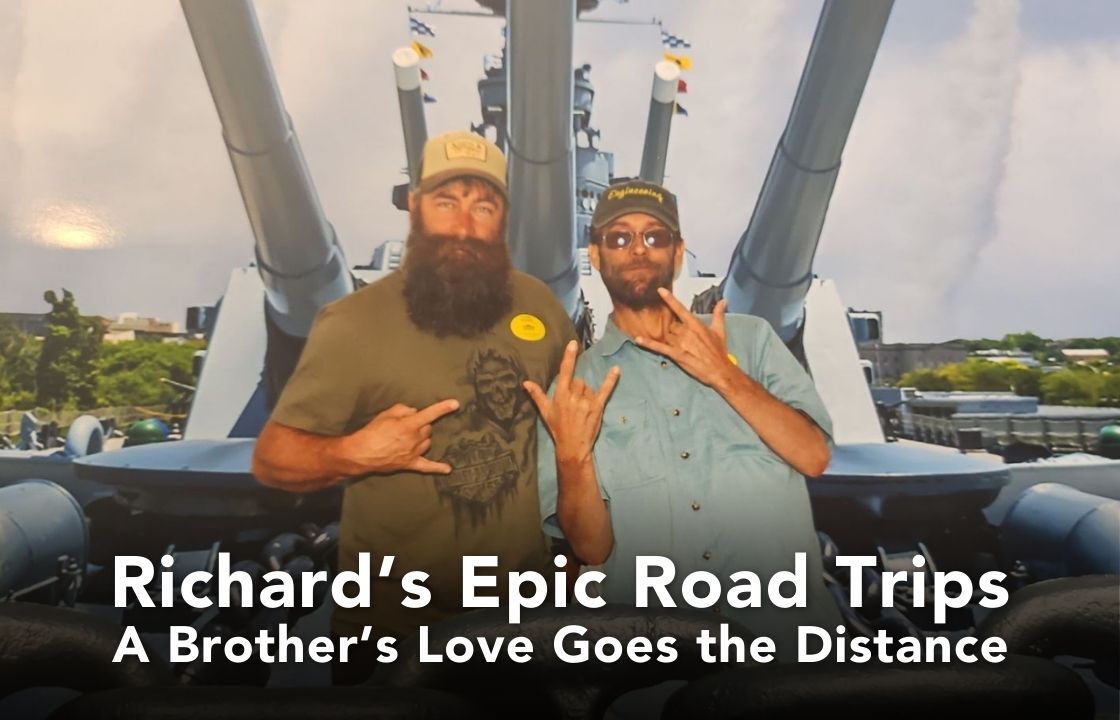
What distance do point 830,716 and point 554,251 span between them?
2.98 feet

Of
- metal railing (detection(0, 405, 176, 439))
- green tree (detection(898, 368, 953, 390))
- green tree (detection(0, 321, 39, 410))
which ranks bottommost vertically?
metal railing (detection(0, 405, 176, 439))

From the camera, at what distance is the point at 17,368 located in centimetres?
141

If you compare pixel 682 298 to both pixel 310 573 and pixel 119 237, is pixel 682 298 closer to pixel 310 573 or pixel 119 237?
pixel 310 573

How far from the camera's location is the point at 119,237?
4.83 ft

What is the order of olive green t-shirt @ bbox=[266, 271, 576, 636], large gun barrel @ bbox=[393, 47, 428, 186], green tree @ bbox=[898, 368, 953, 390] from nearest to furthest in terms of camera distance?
olive green t-shirt @ bbox=[266, 271, 576, 636], large gun barrel @ bbox=[393, 47, 428, 186], green tree @ bbox=[898, 368, 953, 390]

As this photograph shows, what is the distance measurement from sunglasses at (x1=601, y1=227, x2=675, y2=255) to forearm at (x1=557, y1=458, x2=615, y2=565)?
406 mm

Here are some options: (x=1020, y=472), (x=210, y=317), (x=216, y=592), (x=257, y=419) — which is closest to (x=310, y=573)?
(x=216, y=592)

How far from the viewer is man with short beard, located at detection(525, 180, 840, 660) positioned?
1426mm

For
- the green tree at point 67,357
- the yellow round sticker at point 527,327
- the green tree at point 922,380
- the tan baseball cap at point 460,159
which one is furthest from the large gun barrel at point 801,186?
the green tree at point 67,357

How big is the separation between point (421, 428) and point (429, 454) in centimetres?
5

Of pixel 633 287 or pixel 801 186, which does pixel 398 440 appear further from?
pixel 801 186

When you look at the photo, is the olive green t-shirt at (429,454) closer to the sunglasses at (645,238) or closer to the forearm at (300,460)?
the forearm at (300,460)

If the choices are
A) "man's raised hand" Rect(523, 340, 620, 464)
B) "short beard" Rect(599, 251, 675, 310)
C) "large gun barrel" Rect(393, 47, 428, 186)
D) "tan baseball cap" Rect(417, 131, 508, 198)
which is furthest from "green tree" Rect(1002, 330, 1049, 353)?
"large gun barrel" Rect(393, 47, 428, 186)

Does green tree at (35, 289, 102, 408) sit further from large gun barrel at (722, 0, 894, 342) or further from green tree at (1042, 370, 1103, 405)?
green tree at (1042, 370, 1103, 405)
